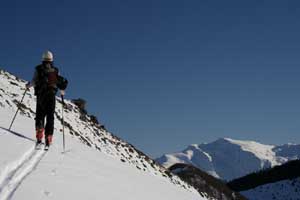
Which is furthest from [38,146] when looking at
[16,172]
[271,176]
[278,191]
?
[271,176]

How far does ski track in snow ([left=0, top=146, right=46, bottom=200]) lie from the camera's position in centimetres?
788

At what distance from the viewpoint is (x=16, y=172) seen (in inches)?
363

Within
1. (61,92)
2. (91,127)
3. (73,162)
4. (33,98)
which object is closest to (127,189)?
(73,162)

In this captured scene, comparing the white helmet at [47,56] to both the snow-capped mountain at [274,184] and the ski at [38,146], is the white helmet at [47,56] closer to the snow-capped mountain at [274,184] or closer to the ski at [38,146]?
the ski at [38,146]

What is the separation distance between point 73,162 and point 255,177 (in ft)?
602

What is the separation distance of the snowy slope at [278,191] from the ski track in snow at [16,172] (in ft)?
465

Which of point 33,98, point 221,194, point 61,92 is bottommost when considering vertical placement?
point 61,92

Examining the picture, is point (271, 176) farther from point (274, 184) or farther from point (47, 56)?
point (47, 56)

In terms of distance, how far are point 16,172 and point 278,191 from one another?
153773mm

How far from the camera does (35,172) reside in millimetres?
9297

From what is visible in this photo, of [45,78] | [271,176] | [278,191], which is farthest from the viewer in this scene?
[271,176]

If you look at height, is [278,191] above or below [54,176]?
above

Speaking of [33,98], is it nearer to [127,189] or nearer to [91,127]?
[91,127]

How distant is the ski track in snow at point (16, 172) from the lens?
25.9 ft
